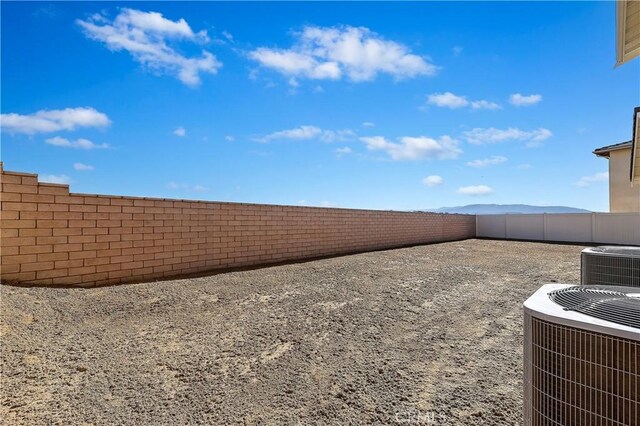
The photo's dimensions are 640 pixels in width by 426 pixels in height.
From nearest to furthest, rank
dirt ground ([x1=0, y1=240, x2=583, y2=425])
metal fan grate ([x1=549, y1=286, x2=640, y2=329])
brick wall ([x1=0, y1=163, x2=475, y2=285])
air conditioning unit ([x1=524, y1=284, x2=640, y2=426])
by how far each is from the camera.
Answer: air conditioning unit ([x1=524, y1=284, x2=640, y2=426]), metal fan grate ([x1=549, y1=286, x2=640, y2=329]), dirt ground ([x1=0, y1=240, x2=583, y2=425]), brick wall ([x1=0, y1=163, x2=475, y2=285])

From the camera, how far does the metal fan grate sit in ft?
5.18

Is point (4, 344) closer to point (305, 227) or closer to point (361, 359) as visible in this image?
point (361, 359)

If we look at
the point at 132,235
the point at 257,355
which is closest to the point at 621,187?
the point at 257,355

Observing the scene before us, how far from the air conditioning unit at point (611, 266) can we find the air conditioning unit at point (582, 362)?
8.21 ft

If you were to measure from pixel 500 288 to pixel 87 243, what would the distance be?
704cm

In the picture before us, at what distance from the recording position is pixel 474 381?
314 cm

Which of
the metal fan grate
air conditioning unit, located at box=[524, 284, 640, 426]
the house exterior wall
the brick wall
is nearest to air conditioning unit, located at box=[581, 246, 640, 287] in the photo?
the metal fan grate

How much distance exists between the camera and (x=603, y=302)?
1845 millimetres

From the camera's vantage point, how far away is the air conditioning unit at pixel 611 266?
375 cm

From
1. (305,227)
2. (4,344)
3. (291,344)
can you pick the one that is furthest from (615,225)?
(4,344)

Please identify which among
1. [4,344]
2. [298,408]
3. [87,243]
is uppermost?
[87,243]

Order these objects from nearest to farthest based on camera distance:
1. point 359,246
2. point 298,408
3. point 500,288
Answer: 1. point 298,408
2. point 500,288
3. point 359,246

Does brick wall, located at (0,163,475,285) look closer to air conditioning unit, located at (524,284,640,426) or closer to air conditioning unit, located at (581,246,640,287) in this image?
air conditioning unit, located at (524,284,640,426)

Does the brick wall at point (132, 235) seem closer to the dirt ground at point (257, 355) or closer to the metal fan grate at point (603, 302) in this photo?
the dirt ground at point (257, 355)
